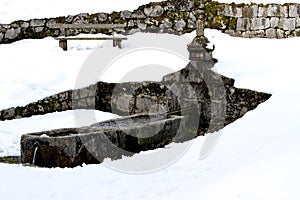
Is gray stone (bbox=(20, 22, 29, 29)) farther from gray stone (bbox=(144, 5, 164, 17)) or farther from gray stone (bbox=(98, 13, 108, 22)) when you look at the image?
gray stone (bbox=(144, 5, 164, 17))

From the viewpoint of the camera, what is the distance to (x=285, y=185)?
3.91m

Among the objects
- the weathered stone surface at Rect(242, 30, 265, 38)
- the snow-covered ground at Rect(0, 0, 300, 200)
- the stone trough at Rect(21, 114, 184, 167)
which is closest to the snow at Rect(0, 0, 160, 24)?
the snow-covered ground at Rect(0, 0, 300, 200)

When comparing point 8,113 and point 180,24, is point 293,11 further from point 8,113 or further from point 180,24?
point 8,113

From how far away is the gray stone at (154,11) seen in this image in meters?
13.3

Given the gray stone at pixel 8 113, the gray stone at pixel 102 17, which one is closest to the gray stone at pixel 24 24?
the gray stone at pixel 102 17

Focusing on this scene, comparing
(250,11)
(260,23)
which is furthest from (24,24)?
(260,23)

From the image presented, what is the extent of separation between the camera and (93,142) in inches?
278

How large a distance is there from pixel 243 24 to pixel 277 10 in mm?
987

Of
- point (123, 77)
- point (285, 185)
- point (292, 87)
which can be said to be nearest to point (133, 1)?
point (123, 77)

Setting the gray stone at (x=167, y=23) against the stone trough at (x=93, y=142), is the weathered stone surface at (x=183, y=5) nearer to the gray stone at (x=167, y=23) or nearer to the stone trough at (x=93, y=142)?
the gray stone at (x=167, y=23)

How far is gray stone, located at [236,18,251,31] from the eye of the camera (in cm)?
1231

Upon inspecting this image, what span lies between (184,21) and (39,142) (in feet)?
24.5

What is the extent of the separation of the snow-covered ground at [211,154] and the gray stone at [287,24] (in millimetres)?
535

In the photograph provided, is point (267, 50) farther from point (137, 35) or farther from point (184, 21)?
point (137, 35)
